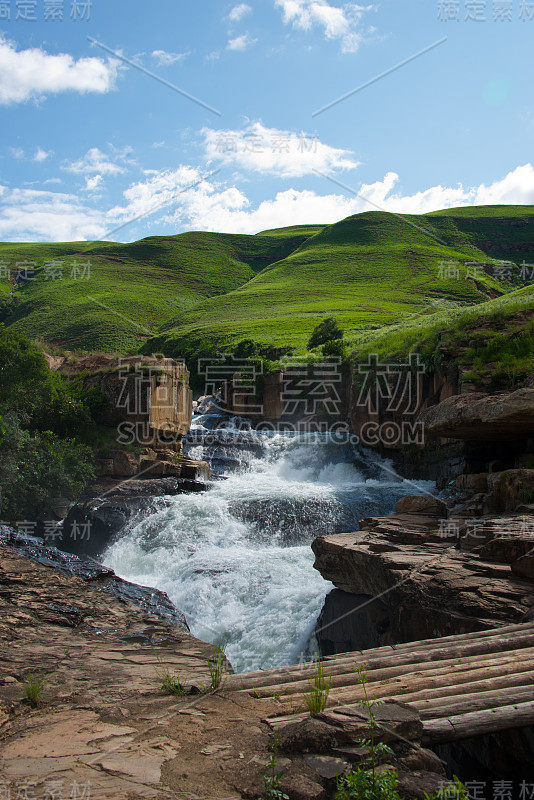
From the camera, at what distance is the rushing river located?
32.4 feet

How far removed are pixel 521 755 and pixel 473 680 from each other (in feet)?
3.04

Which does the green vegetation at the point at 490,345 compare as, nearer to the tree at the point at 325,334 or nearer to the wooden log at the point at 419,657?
the wooden log at the point at 419,657

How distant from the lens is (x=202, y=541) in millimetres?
13891

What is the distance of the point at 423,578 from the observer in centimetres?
707

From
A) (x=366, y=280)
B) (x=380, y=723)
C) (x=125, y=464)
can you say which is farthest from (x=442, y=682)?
(x=366, y=280)

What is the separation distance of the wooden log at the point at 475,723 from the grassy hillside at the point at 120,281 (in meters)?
62.3

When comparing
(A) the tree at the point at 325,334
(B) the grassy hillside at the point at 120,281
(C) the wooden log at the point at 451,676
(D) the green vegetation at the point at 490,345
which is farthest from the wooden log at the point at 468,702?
(B) the grassy hillside at the point at 120,281

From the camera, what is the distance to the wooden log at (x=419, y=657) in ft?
15.3

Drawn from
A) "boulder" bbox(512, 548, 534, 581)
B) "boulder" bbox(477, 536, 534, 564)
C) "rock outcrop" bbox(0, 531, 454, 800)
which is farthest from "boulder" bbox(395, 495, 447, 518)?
"rock outcrop" bbox(0, 531, 454, 800)

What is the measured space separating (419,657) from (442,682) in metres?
0.66

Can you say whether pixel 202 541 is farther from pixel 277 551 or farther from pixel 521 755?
pixel 521 755

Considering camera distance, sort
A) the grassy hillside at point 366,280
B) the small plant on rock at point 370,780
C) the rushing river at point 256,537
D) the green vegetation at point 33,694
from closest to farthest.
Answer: the small plant on rock at point 370,780 < the green vegetation at point 33,694 < the rushing river at point 256,537 < the grassy hillside at point 366,280

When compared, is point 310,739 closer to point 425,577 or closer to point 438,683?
point 438,683

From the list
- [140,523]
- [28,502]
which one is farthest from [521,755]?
[28,502]
